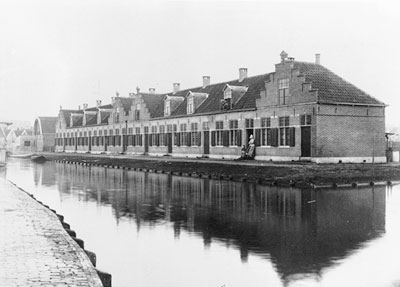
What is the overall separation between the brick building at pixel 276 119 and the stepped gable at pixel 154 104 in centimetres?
12

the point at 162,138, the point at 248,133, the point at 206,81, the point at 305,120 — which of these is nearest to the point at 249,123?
the point at 248,133

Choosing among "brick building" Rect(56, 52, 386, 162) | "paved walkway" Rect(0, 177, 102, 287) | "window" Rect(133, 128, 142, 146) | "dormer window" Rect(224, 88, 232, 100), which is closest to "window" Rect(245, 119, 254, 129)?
"brick building" Rect(56, 52, 386, 162)

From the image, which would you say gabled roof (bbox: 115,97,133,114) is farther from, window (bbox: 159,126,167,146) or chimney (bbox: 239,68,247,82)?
chimney (bbox: 239,68,247,82)

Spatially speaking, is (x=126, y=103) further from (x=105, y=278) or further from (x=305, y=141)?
(x=105, y=278)

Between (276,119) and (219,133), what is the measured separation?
7427 mm

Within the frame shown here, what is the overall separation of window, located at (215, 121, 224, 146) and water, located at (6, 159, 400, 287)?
17341 mm

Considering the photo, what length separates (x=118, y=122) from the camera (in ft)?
185

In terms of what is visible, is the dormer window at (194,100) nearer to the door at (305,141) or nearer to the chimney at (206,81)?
the chimney at (206,81)

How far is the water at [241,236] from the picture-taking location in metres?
8.05

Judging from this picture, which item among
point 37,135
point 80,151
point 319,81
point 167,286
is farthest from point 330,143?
point 37,135

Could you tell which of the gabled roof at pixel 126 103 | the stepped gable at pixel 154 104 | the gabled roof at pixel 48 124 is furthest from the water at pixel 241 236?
the gabled roof at pixel 48 124

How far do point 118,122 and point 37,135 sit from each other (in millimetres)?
37720

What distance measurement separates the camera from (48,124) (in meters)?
85.6

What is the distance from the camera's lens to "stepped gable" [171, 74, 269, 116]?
35.0 metres
